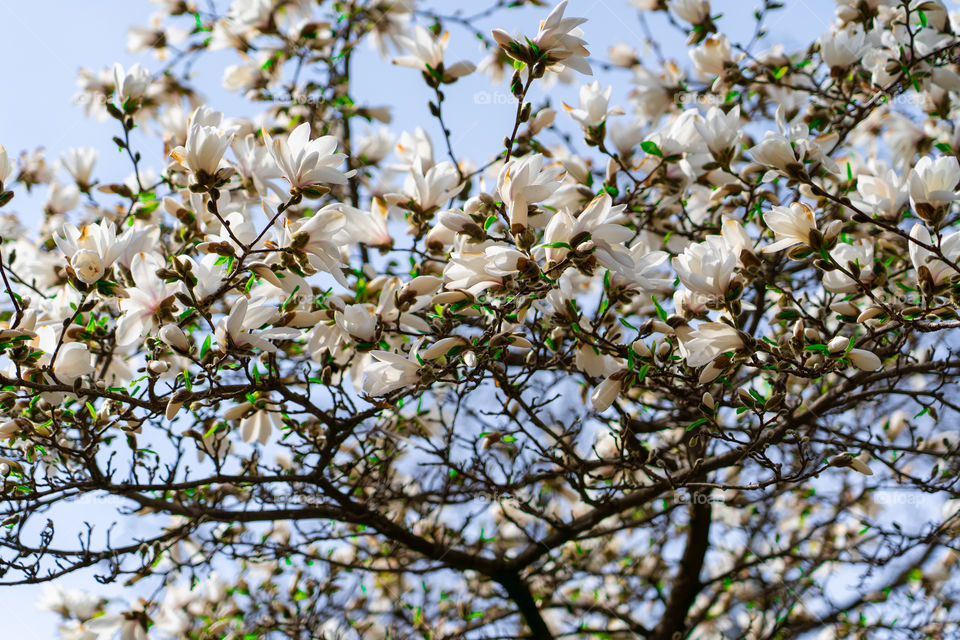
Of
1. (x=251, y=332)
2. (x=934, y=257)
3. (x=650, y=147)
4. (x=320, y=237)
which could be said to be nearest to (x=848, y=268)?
(x=934, y=257)

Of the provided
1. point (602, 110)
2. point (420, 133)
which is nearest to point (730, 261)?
point (602, 110)

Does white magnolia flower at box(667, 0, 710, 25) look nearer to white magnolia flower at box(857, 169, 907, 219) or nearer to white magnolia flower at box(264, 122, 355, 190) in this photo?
white magnolia flower at box(857, 169, 907, 219)

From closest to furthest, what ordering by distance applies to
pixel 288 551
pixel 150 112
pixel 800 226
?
pixel 800 226 → pixel 288 551 → pixel 150 112

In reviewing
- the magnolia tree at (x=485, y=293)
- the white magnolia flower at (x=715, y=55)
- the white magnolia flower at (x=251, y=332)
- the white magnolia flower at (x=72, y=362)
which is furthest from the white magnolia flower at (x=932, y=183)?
the white magnolia flower at (x=72, y=362)

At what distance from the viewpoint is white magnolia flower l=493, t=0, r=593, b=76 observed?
1606 millimetres

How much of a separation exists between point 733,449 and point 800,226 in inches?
32.4

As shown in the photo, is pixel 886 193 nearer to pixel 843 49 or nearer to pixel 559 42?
pixel 843 49

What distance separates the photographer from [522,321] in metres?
1.74

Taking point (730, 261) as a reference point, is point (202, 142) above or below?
above

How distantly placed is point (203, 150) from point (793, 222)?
48.4 inches

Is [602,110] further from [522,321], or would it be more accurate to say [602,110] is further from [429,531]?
[429,531]

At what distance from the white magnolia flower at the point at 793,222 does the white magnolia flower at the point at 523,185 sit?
0.47 m

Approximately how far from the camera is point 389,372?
5.30 ft

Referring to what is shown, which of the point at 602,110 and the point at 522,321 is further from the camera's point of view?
the point at 602,110
